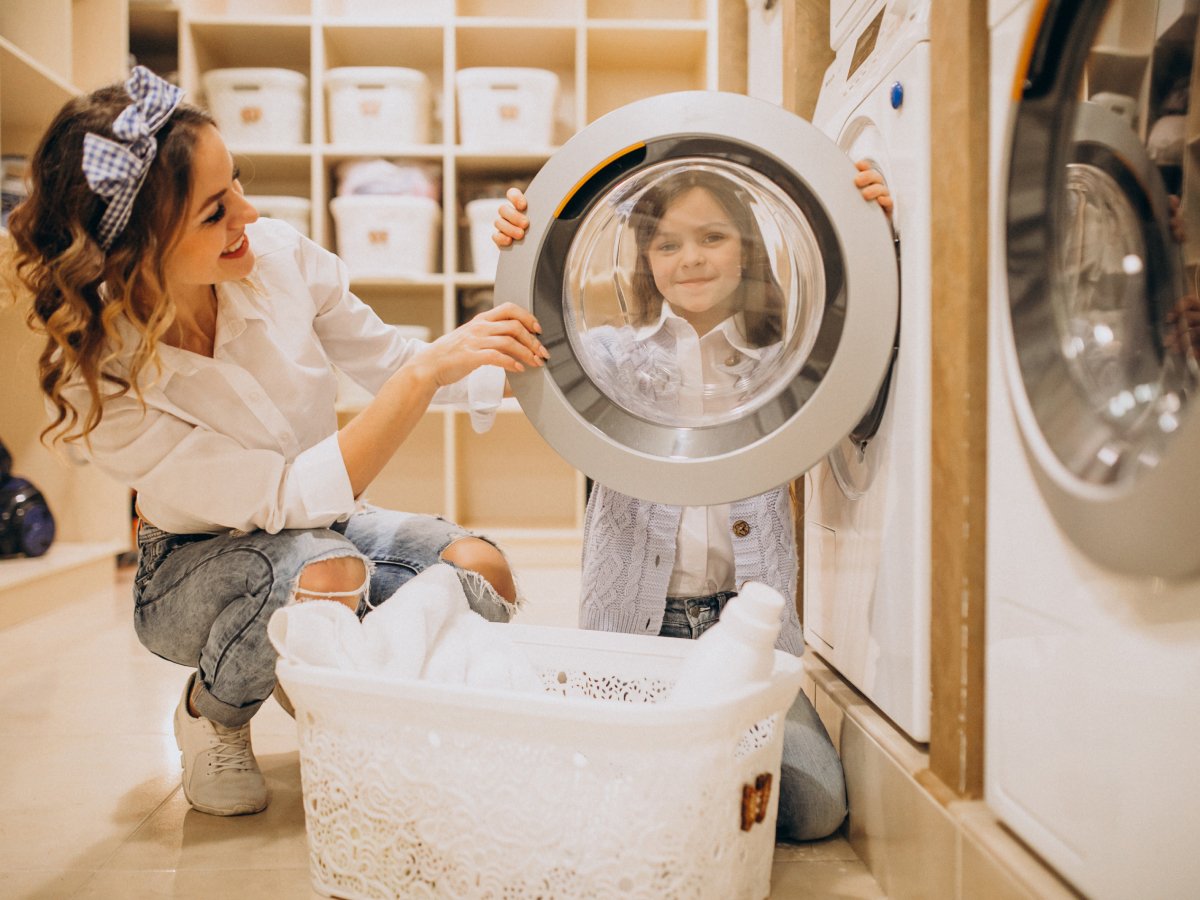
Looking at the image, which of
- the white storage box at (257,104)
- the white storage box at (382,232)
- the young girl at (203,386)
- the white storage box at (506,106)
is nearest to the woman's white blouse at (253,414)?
the young girl at (203,386)

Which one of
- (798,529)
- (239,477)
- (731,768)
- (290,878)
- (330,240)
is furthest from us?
(330,240)

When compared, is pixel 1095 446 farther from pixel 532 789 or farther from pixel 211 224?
pixel 211 224

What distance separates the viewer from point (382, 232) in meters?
2.78

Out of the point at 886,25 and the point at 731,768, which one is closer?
the point at 731,768

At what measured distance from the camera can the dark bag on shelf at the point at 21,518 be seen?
7.38 ft

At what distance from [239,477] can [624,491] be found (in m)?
0.47

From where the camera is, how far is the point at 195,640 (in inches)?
45.6

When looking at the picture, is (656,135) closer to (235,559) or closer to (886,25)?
(886,25)

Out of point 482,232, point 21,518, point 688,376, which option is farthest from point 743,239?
point 21,518

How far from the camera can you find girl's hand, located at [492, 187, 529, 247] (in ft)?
3.49

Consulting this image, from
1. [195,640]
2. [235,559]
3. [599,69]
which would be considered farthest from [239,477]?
[599,69]

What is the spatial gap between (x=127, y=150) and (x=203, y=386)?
294 mm

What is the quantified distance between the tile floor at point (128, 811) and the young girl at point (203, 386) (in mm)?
76

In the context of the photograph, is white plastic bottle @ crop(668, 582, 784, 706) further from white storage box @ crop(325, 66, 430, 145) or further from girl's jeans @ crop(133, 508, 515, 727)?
white storage box @ crop(325, 66, 430, 145)
